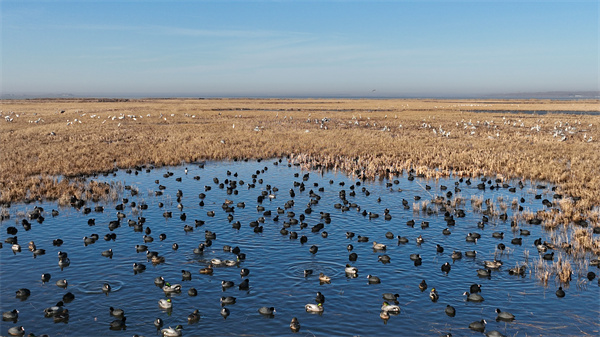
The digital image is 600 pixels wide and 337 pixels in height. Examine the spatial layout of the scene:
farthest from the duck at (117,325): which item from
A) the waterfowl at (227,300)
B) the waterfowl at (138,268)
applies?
the waterfowl at (138,268)

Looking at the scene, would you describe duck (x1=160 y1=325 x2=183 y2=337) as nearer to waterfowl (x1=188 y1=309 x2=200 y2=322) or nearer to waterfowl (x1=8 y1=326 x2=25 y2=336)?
waterfowl (x1=188 y1=309 x2=200 y2=322)

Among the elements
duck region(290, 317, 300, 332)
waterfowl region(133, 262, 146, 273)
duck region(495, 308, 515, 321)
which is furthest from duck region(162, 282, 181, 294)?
duck region(495, 308, 515, 321)

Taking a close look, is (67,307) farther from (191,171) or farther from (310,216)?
(191,171)

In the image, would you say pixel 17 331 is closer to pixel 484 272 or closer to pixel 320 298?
pixel 320 298

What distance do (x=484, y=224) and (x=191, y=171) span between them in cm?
2171

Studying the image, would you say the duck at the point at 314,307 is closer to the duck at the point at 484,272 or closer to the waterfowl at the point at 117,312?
the waterfowl at the point at 117,312

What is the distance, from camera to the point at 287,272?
16.0 meters

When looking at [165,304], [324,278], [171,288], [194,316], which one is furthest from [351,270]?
[165,304]

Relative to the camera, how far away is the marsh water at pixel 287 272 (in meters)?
12.6

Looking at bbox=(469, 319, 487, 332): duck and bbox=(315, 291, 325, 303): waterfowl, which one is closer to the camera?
bbox=(469, 319, 487, 332): duck

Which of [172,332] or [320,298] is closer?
[172,332]

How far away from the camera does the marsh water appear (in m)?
12.6

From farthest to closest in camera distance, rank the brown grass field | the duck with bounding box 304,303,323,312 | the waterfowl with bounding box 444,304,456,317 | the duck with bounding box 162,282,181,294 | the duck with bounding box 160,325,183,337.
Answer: the brown grass field, the duck with bounding box 162,282,181,294, the duck with bounding box 304,303,323,312, the waterfowl with bounding box 444,304,456,317, the duck with bounding box 160,325,183,337

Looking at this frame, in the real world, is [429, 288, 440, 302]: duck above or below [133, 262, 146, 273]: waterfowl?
below
